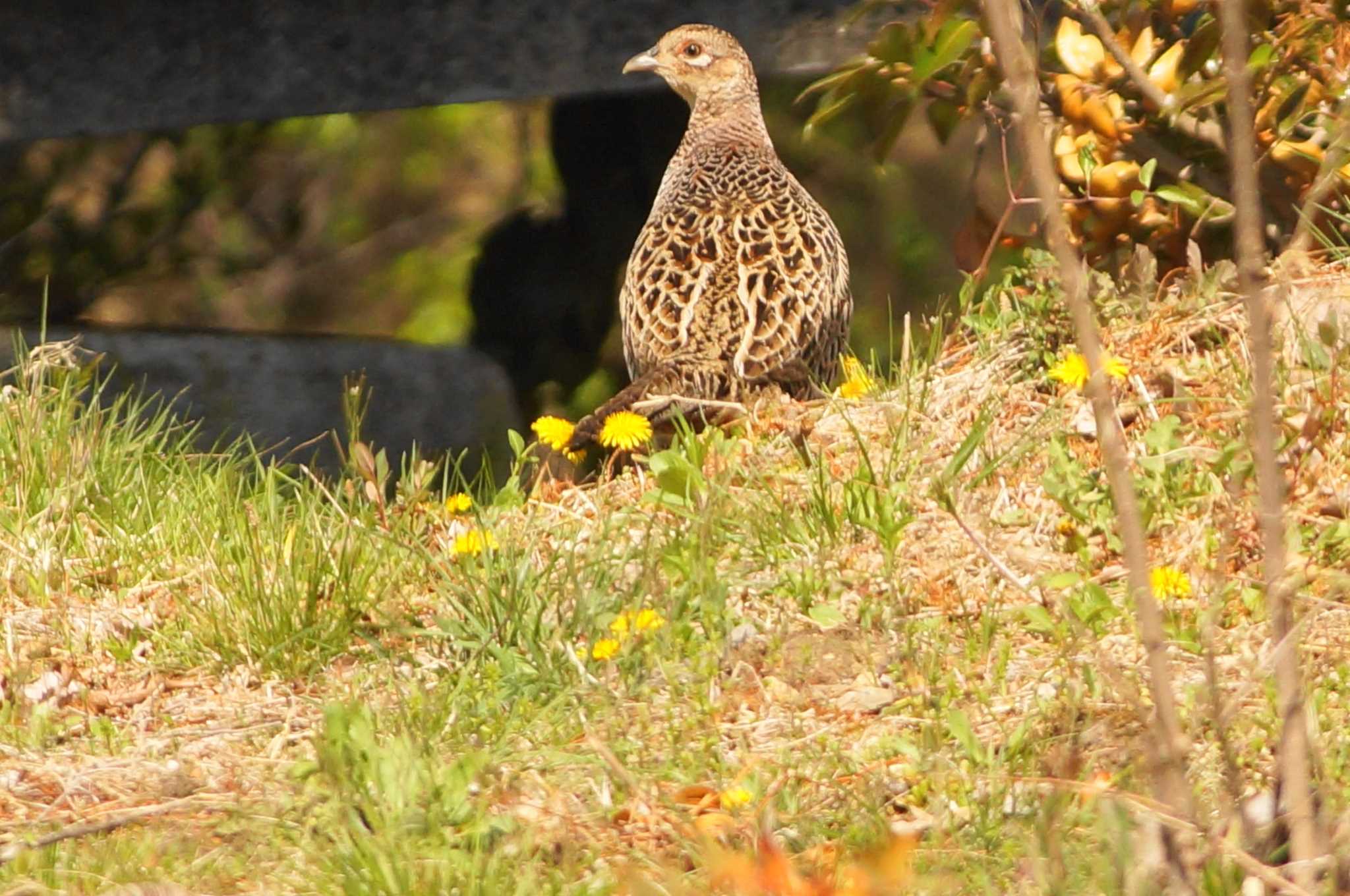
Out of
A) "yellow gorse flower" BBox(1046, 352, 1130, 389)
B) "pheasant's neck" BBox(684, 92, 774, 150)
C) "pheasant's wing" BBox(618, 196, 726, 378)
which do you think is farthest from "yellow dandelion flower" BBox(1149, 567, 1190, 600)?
"pheasant's neck" BBox(684, 92, 774, 150)

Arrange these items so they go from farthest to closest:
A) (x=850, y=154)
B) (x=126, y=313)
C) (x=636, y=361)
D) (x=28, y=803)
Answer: (x=126, y=313) < (x=850, y=154) < (x=636, y=361) < (x=28, y=803)

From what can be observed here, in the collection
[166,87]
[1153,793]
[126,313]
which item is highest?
[166,87]

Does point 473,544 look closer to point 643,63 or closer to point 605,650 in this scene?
point 605,650

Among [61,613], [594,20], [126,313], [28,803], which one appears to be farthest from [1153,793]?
[126,313]

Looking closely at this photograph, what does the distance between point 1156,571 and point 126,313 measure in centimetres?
812

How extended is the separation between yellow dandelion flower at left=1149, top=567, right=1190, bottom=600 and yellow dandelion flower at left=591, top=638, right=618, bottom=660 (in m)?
1.16

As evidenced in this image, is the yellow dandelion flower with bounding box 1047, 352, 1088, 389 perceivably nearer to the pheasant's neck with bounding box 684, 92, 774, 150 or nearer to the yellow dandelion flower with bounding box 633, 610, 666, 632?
the yellow dandelion flower with bounding box 633, 610, 666, 632

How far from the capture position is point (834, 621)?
414 cm

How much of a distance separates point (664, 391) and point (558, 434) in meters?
0.58

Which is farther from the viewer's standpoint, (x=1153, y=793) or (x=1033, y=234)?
(x=1033, y=234)

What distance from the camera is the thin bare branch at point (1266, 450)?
6.78ft

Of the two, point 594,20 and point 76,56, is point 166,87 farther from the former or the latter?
point 594,20

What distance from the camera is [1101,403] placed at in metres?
2.23

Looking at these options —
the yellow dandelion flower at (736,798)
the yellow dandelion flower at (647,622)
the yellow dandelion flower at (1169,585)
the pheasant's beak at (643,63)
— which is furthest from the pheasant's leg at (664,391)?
the yellow dandelion flower at (736,798)
